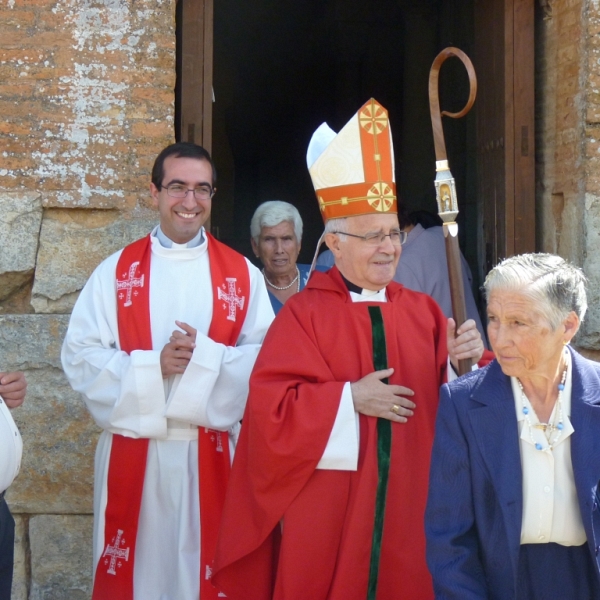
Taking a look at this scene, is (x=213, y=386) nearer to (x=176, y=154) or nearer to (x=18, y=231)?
(x=176, y=154)

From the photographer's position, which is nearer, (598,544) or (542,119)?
(598,544)

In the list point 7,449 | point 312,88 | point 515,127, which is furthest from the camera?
point 312,88

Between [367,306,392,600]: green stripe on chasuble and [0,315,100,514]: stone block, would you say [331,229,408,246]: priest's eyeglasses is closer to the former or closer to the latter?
[367,306,392,600]: green stripe on chasuble

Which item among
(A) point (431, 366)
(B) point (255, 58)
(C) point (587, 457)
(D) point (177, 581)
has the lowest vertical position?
(D) point (177, 581)

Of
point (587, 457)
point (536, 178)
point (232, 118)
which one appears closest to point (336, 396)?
point (587, 457)

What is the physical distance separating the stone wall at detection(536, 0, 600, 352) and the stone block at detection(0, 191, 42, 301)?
239 cm

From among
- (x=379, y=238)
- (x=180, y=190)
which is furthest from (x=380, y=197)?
(x=180, y=190)

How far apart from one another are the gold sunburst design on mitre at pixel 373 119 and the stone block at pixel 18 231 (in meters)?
1.56

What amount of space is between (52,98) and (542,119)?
2.33m

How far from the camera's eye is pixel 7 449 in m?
3.04

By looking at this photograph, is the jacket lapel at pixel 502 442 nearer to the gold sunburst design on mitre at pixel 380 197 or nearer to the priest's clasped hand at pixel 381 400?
the priest's clasped hand at pixel 381 400

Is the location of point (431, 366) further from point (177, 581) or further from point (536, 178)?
point (536, 178)

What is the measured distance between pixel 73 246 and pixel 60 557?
1.33m

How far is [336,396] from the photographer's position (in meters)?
3.07
